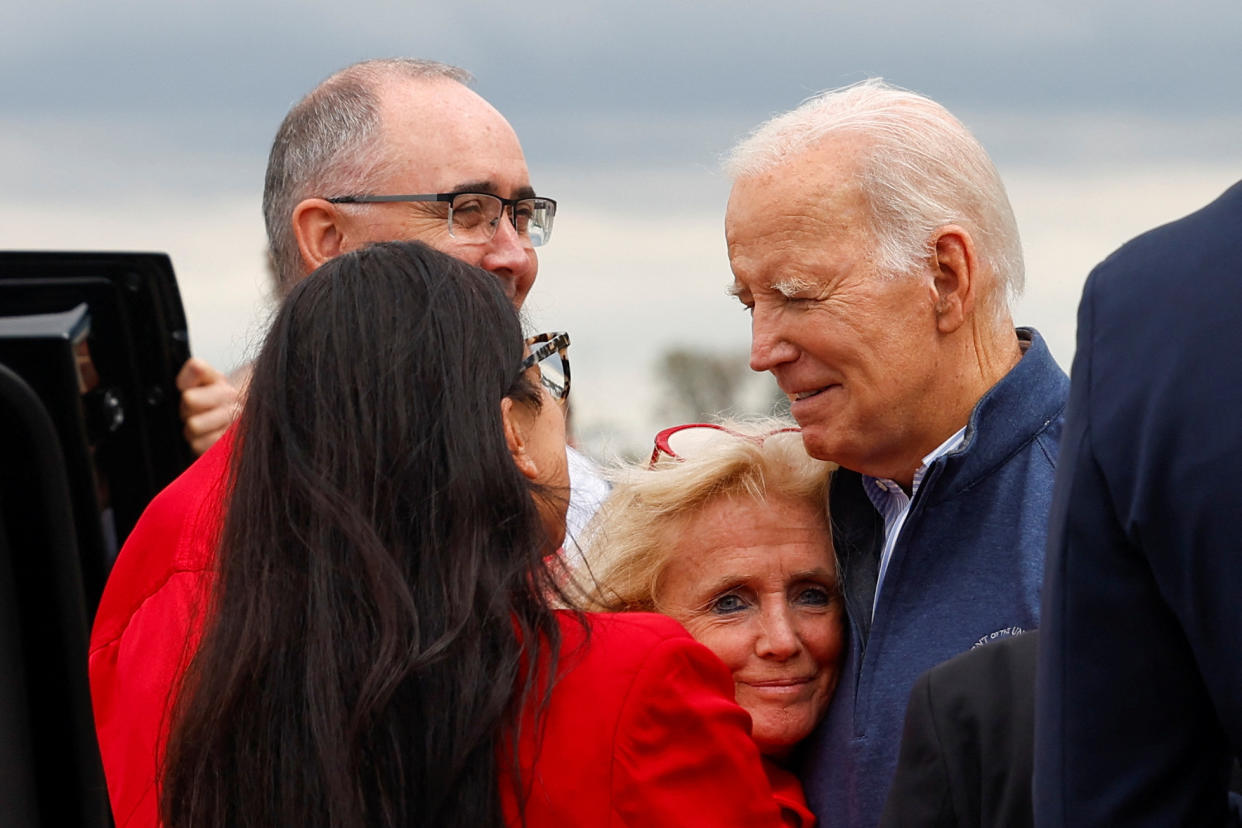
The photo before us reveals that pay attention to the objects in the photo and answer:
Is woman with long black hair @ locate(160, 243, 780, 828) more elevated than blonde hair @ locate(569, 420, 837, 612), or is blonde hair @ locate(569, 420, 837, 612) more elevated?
woman with long black hair @ locate(160, 243, 780, 828)

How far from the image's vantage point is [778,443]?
2.90 metres

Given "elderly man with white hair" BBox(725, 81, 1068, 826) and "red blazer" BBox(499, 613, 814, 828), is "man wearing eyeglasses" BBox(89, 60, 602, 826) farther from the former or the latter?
"red blazer" BBox(499, 613, 814, 828)

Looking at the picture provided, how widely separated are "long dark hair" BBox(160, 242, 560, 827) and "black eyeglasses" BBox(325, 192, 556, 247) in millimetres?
1213

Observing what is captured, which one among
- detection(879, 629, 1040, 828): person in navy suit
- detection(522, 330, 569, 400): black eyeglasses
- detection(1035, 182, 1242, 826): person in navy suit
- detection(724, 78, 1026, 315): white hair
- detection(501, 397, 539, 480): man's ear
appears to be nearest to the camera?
detection(1035, 182, 1242, 826): person in navy suit

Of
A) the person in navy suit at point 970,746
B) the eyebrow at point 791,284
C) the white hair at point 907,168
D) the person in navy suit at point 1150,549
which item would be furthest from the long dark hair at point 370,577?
the white hair at point 907,168

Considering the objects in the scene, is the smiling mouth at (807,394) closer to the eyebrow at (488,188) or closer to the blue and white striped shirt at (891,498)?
the blue and white striped shirt at (891,498)

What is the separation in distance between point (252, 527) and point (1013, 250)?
160 centimetres

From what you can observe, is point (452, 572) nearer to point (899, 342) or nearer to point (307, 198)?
point (899, 342)

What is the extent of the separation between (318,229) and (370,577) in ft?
4.93

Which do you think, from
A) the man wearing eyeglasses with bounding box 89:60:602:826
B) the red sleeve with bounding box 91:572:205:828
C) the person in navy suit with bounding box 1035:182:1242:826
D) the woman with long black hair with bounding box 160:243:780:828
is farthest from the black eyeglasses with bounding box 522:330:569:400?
the person in navy suit with bounding box 1035:182:1242:826

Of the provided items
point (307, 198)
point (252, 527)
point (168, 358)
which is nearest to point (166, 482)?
point (168, 358)

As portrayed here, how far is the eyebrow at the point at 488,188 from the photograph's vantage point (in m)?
3.11

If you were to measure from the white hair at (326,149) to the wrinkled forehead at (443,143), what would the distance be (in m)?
0.03

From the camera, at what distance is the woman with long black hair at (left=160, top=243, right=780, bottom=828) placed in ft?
5.56
